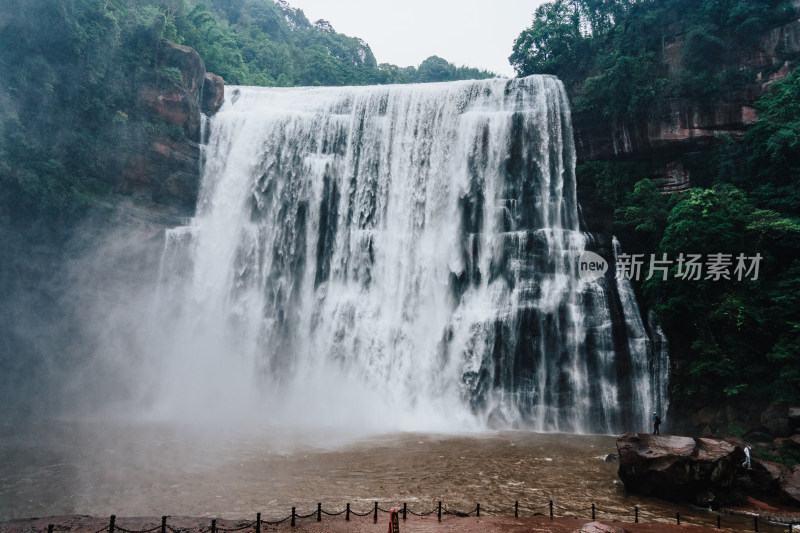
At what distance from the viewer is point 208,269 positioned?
26.3 m

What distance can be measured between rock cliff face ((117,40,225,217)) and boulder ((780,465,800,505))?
87.2 feet

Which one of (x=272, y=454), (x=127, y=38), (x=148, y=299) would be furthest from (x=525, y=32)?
(x=272, y=454)

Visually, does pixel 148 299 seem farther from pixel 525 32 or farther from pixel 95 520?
pixel 525 32

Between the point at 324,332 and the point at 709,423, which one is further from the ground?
the point at 324,332

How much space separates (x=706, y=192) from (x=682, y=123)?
586cm

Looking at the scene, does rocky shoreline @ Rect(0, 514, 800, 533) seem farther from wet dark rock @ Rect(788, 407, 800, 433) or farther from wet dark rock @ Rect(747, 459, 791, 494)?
wet dark rock @ Rect(788, 407, 800, 433)

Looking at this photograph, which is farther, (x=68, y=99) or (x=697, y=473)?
(x=68, y=99)

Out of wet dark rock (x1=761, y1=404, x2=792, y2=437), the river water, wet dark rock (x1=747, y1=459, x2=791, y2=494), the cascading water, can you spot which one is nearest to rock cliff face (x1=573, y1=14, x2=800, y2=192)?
the cascading water

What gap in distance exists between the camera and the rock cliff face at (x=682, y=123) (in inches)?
888

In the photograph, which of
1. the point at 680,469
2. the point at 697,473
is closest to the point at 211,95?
the point at 680,469

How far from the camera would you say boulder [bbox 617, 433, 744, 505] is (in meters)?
11.2

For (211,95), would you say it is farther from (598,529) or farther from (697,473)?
(598,529)

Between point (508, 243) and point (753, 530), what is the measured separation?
15.0 m

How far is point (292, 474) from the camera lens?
40.3 ft
